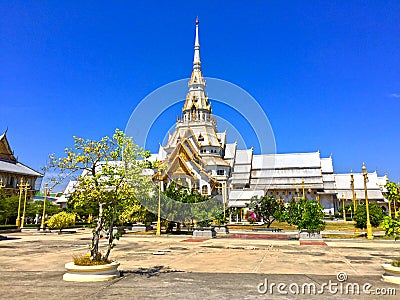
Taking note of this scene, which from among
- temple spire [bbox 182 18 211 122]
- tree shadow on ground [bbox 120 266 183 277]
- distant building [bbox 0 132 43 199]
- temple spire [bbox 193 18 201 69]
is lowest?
tree shadow on ground [bbox 120 266 183 277]

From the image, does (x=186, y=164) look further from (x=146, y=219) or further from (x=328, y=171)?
(x=328, y=171)

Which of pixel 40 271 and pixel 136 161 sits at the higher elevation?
pixel 136 161

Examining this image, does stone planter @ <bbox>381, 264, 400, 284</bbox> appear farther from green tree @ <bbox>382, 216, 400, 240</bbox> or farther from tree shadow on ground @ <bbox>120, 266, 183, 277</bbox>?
tree shadow on ground @ <bbox>120, 266, 183, 277</bbox>

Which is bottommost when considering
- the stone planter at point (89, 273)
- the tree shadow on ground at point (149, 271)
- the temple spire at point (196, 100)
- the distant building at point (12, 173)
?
the tree shadow on ground at point (149, 271)

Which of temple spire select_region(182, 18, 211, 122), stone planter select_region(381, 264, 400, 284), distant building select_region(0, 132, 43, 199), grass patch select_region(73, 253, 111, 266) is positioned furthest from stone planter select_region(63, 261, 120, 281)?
temple spire select_region(182, 18, 211, 122)

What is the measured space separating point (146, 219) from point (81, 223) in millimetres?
18763

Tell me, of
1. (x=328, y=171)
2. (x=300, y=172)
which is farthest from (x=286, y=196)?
(x=328, y=171)

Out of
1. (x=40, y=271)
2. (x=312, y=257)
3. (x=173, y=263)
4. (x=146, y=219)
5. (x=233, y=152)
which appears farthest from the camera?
(x=233, y=152)

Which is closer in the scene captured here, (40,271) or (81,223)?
(40,271)

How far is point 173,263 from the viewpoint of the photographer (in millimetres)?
14422

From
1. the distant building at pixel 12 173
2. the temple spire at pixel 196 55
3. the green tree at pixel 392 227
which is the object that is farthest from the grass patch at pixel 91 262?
the temple spire at pixel 196 55

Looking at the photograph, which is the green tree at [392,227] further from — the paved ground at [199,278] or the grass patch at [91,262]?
the grass patch at [91,262]

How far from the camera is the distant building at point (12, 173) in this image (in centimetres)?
5341

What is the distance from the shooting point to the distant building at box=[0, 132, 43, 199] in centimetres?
5341
